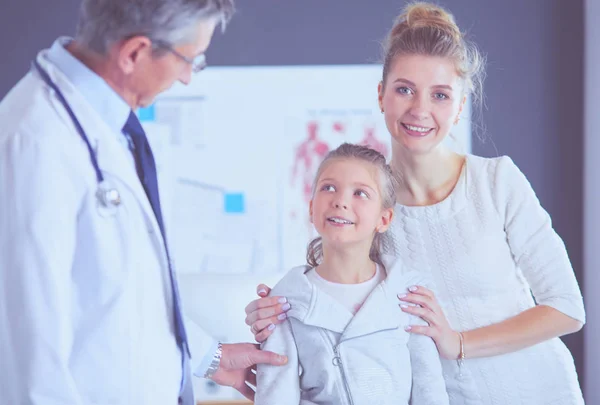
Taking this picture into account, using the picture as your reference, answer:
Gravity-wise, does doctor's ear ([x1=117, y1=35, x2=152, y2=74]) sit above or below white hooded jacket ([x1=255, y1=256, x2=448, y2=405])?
above

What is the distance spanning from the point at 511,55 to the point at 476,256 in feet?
8.36

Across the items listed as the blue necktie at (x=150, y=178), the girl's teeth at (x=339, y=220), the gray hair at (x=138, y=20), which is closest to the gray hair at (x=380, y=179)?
the girl's teeth at (x=339, y=220)

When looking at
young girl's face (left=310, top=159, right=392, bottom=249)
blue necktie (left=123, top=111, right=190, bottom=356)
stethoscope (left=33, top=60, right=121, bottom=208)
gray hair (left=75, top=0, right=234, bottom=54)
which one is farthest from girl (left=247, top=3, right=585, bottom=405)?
gray hair (left=75, top=0, right=234, bottom=54)

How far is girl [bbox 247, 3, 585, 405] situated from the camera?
6.01 ft

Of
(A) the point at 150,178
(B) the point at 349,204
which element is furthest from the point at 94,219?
(B) the point at 349,204

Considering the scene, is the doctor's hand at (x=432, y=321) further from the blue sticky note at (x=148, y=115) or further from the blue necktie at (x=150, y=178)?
the blue sticky note at (x=148, y=115)

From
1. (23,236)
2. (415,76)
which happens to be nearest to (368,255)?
(415,76)

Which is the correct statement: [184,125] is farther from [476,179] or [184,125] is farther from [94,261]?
[94,261]

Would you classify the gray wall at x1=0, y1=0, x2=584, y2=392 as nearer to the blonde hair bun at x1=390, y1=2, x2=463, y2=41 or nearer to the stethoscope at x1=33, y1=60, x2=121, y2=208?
the blonde hair bun at x1=390, y1=2, x2=463, y2=41

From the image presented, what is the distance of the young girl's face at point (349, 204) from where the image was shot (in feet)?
5.84

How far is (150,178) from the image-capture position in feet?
4.80

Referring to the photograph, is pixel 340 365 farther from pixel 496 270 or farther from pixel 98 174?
pixel 98 174

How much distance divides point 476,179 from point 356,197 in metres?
0.31

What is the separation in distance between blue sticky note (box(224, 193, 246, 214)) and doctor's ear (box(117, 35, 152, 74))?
275 centimetres
